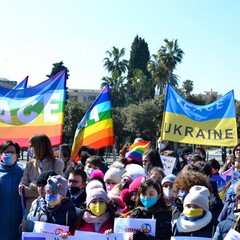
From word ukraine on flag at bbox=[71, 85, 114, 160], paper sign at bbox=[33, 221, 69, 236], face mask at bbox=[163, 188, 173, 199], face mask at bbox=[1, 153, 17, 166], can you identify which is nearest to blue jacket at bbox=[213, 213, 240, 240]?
paper sign at bbox=[33, 221, 69, 236]

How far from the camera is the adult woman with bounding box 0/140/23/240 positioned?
574 centimetres

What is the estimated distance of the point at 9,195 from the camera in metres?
5.77

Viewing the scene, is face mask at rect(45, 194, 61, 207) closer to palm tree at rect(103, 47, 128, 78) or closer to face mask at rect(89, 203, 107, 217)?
face mask at rect(89, 203, 107, 217)

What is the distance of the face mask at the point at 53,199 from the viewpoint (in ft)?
15.8

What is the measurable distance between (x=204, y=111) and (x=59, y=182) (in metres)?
6.87

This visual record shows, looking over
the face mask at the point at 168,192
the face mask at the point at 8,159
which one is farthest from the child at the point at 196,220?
the face mask at the point at 8,159

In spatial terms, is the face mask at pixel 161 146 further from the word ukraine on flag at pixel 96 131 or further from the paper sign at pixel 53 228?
the paper sign at pixel 53 228

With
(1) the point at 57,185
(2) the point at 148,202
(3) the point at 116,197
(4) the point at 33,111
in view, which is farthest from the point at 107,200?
(4) the point at 33,111

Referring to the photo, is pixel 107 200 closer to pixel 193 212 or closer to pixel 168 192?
pixel 193 212

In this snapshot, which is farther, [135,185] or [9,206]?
[9,206]

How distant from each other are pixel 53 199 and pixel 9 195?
44.5 inches

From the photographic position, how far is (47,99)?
30.5ft

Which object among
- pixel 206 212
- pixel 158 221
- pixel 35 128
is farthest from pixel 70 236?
pixel 35 128

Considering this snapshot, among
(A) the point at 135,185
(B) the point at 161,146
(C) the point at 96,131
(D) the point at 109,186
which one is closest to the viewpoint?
(A) the point at 135,185
